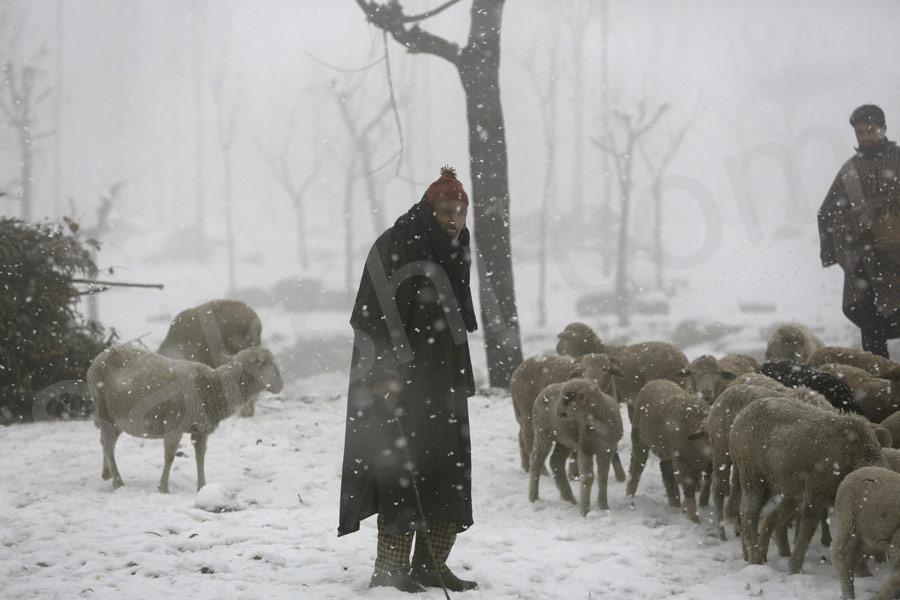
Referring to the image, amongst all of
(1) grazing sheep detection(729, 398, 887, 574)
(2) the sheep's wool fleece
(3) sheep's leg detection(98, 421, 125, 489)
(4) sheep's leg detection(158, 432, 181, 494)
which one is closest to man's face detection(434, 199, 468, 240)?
(1) grazing sheep detection(729, 398, 887, 574)

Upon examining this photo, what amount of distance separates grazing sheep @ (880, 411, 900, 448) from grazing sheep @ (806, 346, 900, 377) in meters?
1.72

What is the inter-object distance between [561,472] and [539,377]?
1129 millimetres

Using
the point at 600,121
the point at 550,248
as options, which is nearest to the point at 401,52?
the point at 600,121

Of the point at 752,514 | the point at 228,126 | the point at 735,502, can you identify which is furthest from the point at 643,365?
the point at 228,126

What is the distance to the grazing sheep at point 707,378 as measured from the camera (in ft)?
21.4

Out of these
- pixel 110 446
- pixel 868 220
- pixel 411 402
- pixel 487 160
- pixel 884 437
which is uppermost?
pixel 487 160

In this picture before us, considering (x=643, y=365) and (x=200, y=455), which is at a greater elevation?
(x=643, y=365)

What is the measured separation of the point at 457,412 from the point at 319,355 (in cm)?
2187

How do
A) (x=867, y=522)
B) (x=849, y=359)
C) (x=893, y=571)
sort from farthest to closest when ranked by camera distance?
1. (x=849, y=359)
2. (x=867, y=522)
3. (x=893, y=571)

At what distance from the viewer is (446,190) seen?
4.27 meters

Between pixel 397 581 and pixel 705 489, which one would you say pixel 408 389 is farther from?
pixel 705 489

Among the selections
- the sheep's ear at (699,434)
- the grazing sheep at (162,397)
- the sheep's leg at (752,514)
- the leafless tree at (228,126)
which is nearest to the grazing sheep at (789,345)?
the sheep's ear at (699,434)

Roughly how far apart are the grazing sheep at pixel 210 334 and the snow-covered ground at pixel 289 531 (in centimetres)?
107

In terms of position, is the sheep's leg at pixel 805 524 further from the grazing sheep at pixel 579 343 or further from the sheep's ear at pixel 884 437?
the grazing sheep at pixel 579 343
